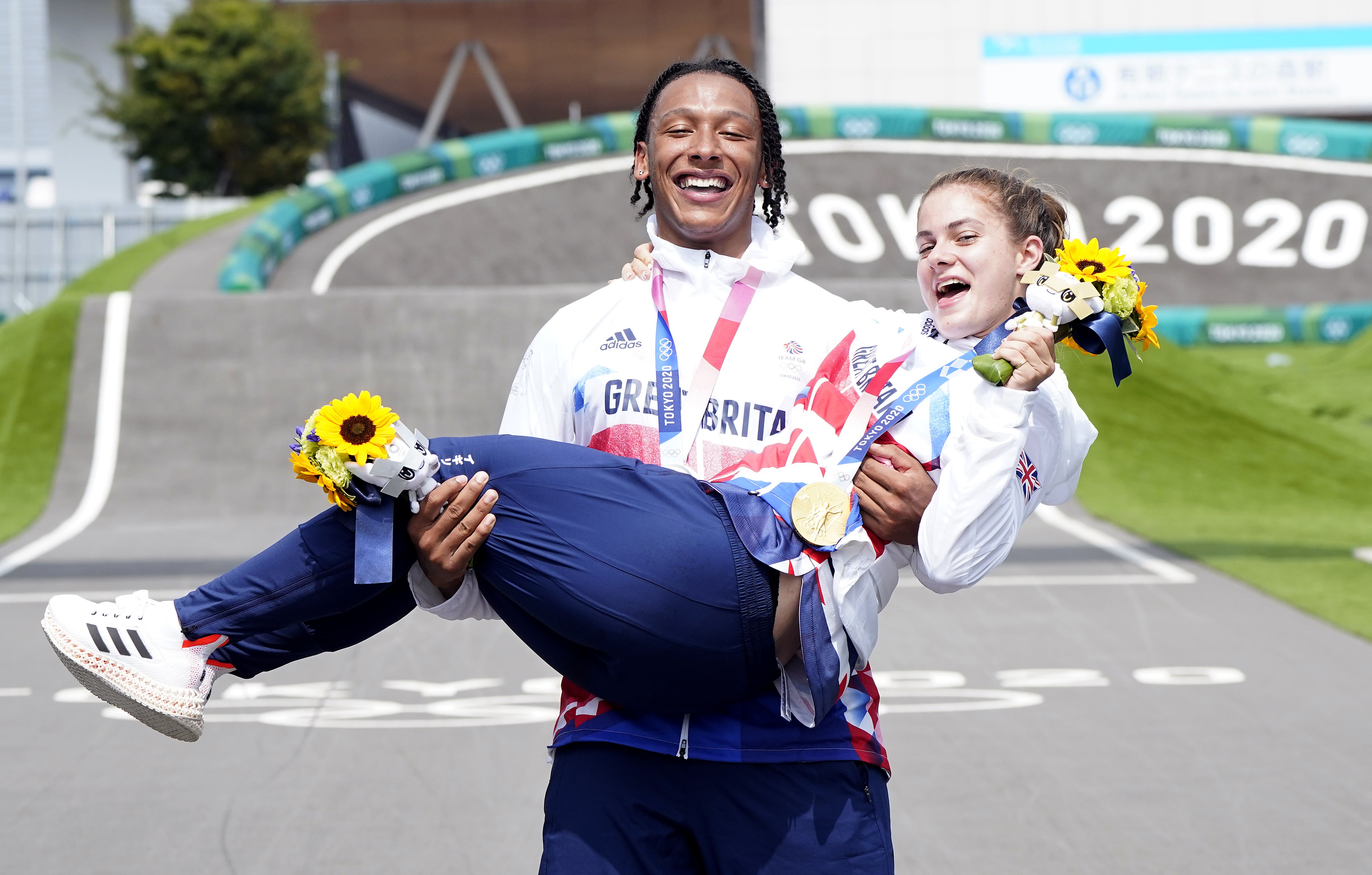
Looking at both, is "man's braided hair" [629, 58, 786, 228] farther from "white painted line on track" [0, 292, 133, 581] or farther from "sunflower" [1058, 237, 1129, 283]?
"white painted line on track" [0, 292, 133, 581]

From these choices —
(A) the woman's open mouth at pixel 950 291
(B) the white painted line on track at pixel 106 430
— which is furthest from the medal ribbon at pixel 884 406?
(B) the white painted line on track at pixel 106 430

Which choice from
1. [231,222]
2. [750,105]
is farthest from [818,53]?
[750,105]

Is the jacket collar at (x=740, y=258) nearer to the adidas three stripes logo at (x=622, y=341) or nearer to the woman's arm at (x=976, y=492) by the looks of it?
the adidas three stripes logo at (x=622, y=341)

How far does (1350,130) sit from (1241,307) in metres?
8.51

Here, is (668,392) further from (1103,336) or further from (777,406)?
(1103,336)

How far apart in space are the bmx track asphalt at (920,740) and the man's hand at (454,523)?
2507 millimetres

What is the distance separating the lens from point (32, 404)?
42.9ft

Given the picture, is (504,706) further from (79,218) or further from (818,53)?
(818,53)

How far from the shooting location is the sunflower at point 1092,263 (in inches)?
88.5

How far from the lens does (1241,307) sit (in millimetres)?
21672

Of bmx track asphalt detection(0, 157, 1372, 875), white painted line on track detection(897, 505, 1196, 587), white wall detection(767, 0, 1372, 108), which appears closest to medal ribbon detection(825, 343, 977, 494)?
bmx track asphalt detection(0, 157, 1372, 875)

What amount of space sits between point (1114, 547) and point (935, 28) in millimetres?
30449

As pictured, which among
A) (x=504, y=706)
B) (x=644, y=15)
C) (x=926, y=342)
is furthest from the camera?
(x=644, y=15)

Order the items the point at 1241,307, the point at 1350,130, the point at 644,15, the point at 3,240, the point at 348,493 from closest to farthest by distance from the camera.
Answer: the point at 348,493, the point at 1241,307, the point at 1350,130, the point at 3,240, the point at 644,15
